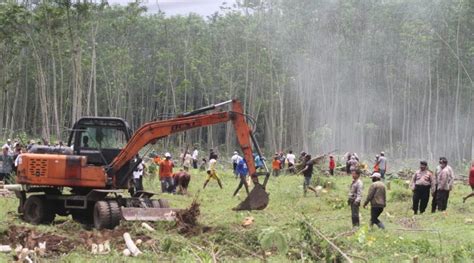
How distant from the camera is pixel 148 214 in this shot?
1571 centimetres

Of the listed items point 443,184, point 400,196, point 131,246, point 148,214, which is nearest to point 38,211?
point 148,214

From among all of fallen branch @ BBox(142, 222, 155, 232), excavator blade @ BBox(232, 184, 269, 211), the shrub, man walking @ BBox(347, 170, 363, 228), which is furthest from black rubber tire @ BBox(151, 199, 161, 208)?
the shrub

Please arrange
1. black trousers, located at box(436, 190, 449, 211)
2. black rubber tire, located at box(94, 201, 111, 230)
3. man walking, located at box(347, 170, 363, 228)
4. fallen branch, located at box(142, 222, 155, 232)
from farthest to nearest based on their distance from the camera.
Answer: black trousers, located at box(436, 190, 449, 211)
man walking, located at box(347, 170, 363, 228)
black rubber tire, located at box(94, 201, 111, 230)
fallen branch, located at box(142, 222, 155, 232)

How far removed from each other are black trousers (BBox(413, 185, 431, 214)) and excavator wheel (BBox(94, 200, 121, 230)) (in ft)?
27.2

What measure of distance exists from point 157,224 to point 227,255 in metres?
3.15

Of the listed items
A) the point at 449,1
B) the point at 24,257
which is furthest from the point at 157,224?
the point at 449,1

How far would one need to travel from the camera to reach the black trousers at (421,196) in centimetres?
1991

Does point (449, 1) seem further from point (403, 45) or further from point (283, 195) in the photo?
point (283, 195)

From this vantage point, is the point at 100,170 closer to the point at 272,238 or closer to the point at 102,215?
the point at 102,215

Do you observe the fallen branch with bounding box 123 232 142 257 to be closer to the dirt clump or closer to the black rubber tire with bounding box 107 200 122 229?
the dirt clump

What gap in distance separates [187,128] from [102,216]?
97.2 inches

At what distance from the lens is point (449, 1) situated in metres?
56.8

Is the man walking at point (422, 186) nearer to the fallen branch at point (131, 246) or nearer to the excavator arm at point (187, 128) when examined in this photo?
the excavator arm at point (187, 128)

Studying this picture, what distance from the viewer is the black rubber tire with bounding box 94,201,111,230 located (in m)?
15.5
